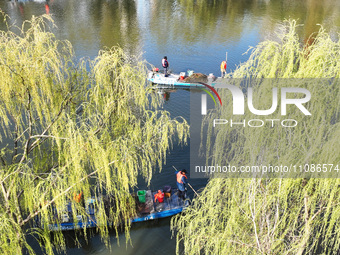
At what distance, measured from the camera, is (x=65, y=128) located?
245 inches

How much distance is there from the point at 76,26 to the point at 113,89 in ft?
79.6

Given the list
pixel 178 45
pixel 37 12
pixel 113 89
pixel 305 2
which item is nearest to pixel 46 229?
pixel 113 89

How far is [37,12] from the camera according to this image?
1233 inches

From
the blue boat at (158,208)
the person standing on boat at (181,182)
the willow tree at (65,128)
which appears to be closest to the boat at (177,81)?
the person standing on boat at (181,182)

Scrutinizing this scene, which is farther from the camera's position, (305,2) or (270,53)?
(305,2)

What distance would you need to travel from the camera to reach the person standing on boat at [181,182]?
9922 mm

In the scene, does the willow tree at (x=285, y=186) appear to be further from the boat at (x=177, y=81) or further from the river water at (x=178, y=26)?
the boat at (x=177, y=81)

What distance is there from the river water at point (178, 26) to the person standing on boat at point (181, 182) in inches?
46.7

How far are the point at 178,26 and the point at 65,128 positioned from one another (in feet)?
81.8

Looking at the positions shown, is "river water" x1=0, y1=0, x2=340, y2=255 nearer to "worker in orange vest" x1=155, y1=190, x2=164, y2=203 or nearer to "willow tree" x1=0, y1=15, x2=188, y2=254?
"worker in orange vest" x1=155, y1=190, x2=164, y2=203

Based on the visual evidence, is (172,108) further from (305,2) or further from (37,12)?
(305,2)

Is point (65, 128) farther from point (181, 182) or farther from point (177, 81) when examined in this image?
point (177, 81)

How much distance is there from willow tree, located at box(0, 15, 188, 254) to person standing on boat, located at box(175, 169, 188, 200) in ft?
11.6

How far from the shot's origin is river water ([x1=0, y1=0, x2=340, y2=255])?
21.5 meters
